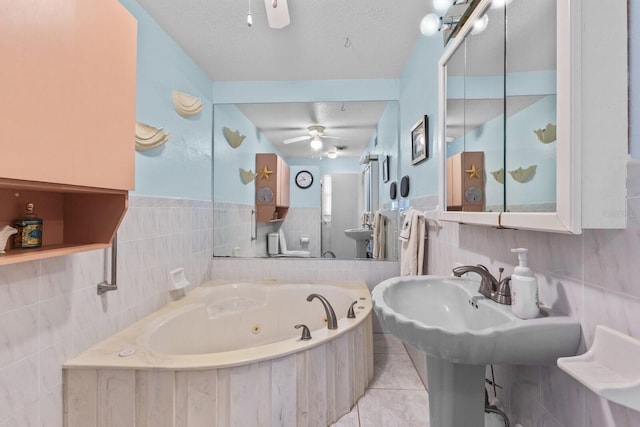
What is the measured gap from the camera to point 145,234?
1.77 metres

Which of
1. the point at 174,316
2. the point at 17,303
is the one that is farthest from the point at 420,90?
the point at 17,303

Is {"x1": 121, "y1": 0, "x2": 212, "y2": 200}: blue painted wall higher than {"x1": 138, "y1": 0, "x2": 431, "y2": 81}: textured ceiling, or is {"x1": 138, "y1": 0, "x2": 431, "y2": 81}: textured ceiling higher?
{"x1": 138, "y1": 0, "x2": 431, "y2": 81}: textured ceiling

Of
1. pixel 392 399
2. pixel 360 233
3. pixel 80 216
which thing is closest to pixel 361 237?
pixel 360 233

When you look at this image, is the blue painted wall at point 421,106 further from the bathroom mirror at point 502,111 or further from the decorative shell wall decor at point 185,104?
the decorative shell wall decor at point 185,104

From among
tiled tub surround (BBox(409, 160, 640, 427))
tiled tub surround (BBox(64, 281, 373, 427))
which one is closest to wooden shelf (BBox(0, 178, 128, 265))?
tiled tub surround (BBox(64, 281, 373, 427))

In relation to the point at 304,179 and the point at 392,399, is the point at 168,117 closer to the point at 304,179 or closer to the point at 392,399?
the point at 304,179

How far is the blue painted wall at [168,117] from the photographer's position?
1.75 meters

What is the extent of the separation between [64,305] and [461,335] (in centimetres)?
161

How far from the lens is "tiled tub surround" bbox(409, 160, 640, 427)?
60 centimetres

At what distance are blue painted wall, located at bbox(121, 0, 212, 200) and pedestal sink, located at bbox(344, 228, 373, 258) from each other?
57.6 inches

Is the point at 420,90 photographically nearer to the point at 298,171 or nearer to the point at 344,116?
the point at 344,116

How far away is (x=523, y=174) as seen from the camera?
89 centimetres

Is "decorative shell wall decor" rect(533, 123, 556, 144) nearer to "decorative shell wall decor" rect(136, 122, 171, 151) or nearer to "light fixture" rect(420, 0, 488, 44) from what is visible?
"light fixture" rect(420, 0, 488, 44)

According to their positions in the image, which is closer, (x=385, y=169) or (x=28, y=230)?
(x=28, y=230)
